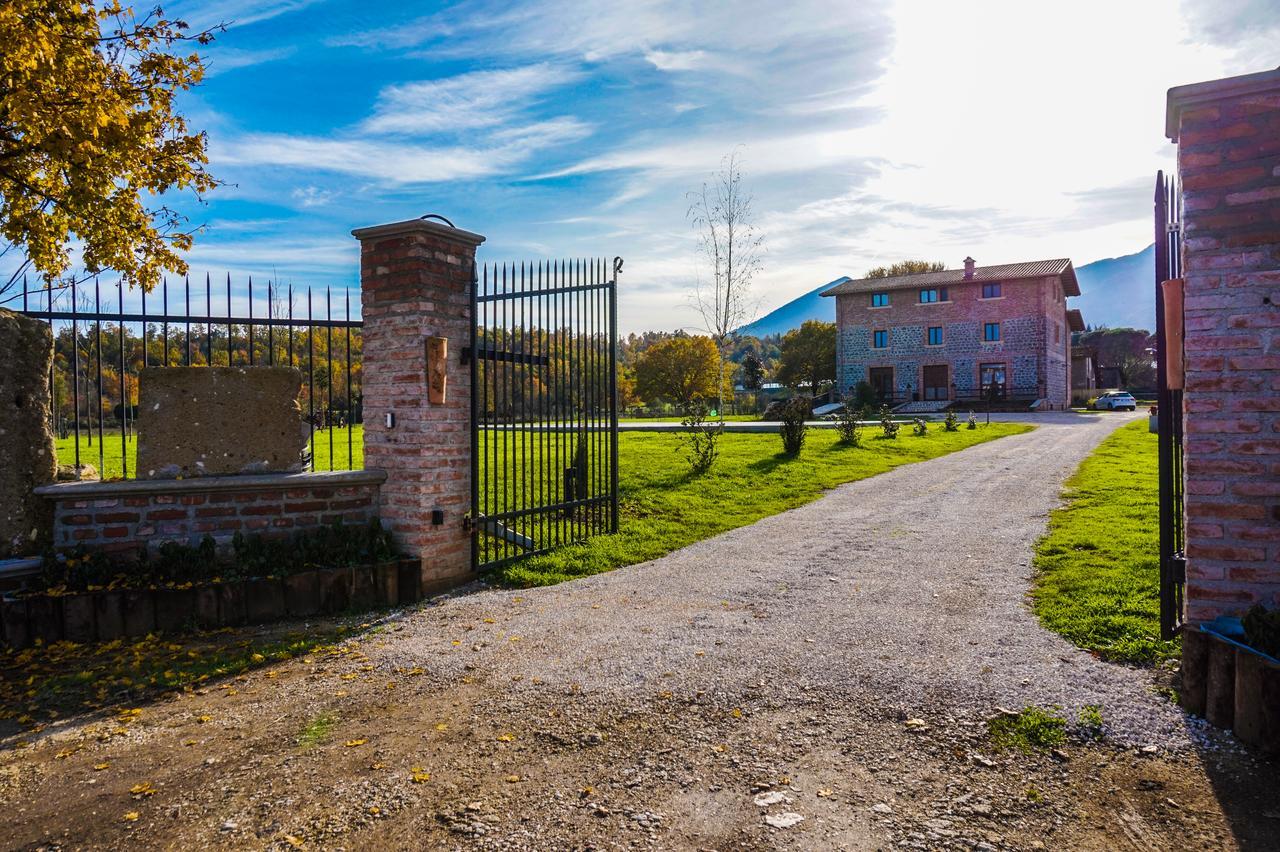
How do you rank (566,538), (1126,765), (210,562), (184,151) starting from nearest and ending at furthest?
(1126,765)
(210,562)
(566,538)
(184,151)

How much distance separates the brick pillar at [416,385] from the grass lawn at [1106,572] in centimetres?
438

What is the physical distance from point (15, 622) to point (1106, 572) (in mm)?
7603

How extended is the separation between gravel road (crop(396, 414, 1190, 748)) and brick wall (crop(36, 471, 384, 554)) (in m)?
1.32

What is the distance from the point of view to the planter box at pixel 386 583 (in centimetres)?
553

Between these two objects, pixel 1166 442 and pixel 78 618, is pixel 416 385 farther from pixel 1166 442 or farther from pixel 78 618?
pixel 1166 442

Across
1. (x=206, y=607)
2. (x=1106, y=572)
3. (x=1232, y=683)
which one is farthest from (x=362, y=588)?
(x=1106, y=572)

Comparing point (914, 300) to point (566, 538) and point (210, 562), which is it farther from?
point (210, 562)

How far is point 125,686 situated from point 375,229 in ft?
11.5

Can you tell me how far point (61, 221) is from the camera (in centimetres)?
837

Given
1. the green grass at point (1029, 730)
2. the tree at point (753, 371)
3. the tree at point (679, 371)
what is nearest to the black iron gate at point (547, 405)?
the green grass at point (1029, 730)

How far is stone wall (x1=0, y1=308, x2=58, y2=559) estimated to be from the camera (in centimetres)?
500

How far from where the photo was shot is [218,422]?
18.2ft

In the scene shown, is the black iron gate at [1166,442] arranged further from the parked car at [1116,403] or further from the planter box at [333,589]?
the parked car at [1116,403]

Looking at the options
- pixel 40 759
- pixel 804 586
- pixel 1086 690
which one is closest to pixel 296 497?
pixel 40 759
